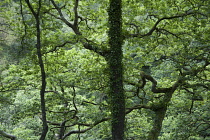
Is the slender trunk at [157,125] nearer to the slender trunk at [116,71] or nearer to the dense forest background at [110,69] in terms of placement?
the dense forest background at [110,69]

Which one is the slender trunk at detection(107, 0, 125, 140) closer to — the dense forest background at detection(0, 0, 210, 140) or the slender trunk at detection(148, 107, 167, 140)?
the dense forest background at detection(0, 0, 210, 140)

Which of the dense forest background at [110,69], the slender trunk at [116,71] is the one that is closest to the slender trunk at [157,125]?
the dense forest background at [110,69]

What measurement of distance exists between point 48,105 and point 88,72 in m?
1.62

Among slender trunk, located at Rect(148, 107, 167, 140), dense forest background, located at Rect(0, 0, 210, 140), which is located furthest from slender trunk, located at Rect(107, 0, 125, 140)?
slender trunk, located at Rect(148, 107, 167, 140)

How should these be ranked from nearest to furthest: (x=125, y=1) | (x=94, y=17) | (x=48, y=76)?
(x=48, y=76) < (x=125, y=1) < (x=94, y=17)

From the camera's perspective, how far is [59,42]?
6863 mm

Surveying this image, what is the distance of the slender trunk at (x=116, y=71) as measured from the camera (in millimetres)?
6082

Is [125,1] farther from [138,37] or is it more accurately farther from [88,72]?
[88,72]

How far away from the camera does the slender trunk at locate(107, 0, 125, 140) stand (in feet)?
20.0

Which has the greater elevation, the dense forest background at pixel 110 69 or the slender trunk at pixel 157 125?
the dense forest background at pixel 110 69

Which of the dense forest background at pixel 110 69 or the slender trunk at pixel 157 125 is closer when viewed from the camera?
the dense forest background at pixel 110 69

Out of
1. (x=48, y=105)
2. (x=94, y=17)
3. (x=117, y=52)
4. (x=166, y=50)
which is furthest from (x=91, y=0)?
(x=48, y=105)

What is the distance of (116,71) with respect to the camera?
6152 mm

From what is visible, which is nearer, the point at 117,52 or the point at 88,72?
the point at 117,52
